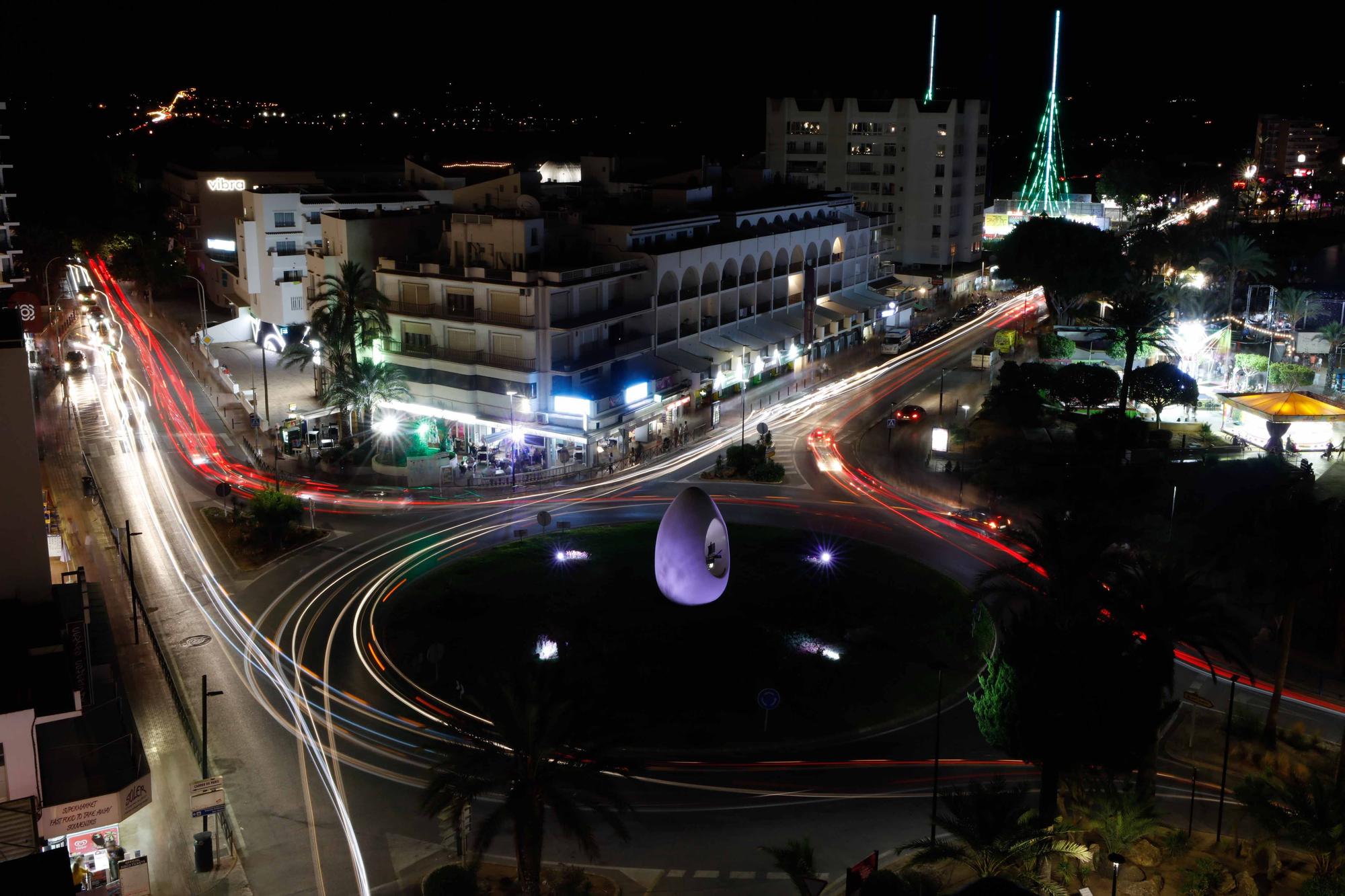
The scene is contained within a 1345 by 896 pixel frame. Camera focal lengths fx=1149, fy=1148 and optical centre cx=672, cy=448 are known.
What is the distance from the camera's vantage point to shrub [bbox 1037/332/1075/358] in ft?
252

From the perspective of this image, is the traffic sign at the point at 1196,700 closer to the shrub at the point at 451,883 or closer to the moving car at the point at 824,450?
the shrub at the point at 451,883

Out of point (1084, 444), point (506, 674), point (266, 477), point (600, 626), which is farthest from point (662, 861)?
point (1084, 444)

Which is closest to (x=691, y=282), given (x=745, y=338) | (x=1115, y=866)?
(x=745, y=338)

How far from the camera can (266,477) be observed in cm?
5306

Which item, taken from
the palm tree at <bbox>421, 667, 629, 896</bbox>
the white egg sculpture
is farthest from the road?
the white egg sculpture

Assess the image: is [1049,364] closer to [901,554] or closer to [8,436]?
[901,554]

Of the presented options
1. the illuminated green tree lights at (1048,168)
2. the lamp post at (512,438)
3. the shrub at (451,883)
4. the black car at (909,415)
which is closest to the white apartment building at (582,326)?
the lamp post at (512,438)

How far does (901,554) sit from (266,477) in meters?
29.0

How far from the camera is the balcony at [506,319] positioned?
186 feet

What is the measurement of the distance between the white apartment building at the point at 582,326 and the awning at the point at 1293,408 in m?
28.5

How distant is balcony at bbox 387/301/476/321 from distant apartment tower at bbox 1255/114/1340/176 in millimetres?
150628

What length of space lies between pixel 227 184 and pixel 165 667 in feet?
222

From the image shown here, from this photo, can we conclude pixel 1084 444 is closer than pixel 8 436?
No

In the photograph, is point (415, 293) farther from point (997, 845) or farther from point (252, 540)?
point (997, 845)
